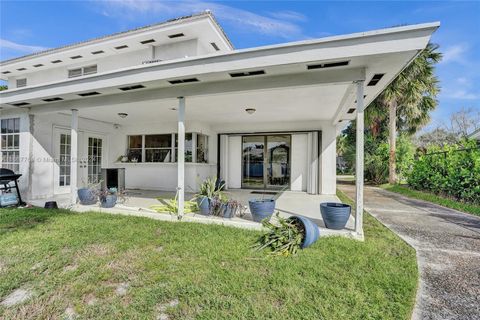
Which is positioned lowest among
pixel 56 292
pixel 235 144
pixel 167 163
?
pixel 56 292

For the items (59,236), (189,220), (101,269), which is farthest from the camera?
(189,220)

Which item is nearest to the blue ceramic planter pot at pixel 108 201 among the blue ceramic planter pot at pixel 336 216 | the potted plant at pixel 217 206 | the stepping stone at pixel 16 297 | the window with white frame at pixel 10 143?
the potted plant at pixel 217 206

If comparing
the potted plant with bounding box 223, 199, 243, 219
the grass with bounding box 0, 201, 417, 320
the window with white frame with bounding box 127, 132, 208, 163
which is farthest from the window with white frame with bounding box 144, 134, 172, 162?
the grass with bounding box 0, 201, 417, 320

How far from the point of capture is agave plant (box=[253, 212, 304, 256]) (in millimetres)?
3111

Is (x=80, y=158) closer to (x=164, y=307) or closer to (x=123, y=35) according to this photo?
(x=123, y=35)

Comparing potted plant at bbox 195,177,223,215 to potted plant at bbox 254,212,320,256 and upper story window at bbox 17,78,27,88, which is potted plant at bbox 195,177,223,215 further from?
upper story window at bbox 17,78,27,88

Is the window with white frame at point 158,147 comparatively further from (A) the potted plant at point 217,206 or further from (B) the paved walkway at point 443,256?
(B) the paved walkway at point 443,256

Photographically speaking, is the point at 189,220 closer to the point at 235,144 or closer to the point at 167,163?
the point at 167,163

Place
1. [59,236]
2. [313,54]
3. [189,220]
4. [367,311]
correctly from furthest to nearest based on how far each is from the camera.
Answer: [189,220]
[59,236]
[313,54]
[367,311]

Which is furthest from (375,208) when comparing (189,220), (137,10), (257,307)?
(137,10)

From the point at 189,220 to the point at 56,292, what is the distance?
8.06ft

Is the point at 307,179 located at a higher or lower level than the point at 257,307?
higher

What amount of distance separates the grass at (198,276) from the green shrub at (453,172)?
463 centimetres

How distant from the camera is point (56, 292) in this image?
2264mm
